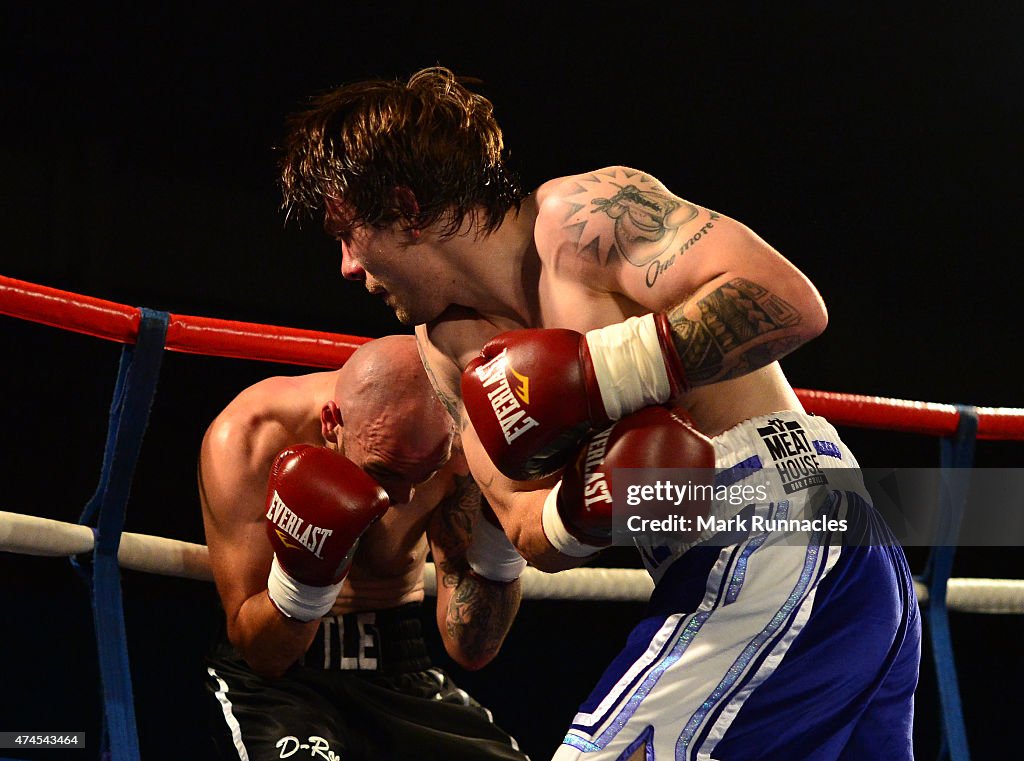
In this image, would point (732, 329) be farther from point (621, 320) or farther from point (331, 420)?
point (331, 420)

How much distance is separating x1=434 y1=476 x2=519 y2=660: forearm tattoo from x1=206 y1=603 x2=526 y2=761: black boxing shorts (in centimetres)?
10

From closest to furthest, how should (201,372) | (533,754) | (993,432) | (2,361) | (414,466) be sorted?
(414,466), (993,432), (533,754), (2,361), (201,372)

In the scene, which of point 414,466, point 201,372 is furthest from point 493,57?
point 414,466

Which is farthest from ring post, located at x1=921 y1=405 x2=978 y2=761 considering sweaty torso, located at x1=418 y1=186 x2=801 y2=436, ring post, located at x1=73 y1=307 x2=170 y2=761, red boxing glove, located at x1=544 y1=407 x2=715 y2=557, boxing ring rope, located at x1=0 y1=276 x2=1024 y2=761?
ring post, located at x1=73 y1=307 x2=170 y2=761

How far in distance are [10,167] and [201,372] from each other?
1.03 metres

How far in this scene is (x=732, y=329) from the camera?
1115 mm

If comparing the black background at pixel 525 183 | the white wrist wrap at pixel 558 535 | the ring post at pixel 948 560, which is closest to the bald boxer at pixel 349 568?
the white wrist wrap at pixel 558 535

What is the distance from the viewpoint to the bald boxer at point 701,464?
1125 mm

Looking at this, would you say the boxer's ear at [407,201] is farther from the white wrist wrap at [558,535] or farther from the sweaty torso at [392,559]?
the sweaty torso at [392,559]

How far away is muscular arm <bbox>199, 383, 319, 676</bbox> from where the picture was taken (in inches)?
67.9

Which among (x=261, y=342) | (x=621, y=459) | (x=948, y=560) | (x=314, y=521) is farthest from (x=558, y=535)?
(x=948, y=560)

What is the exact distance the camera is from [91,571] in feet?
5.22

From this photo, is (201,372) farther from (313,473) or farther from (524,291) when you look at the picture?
(524,291)

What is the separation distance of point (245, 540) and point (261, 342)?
34 centimetres
